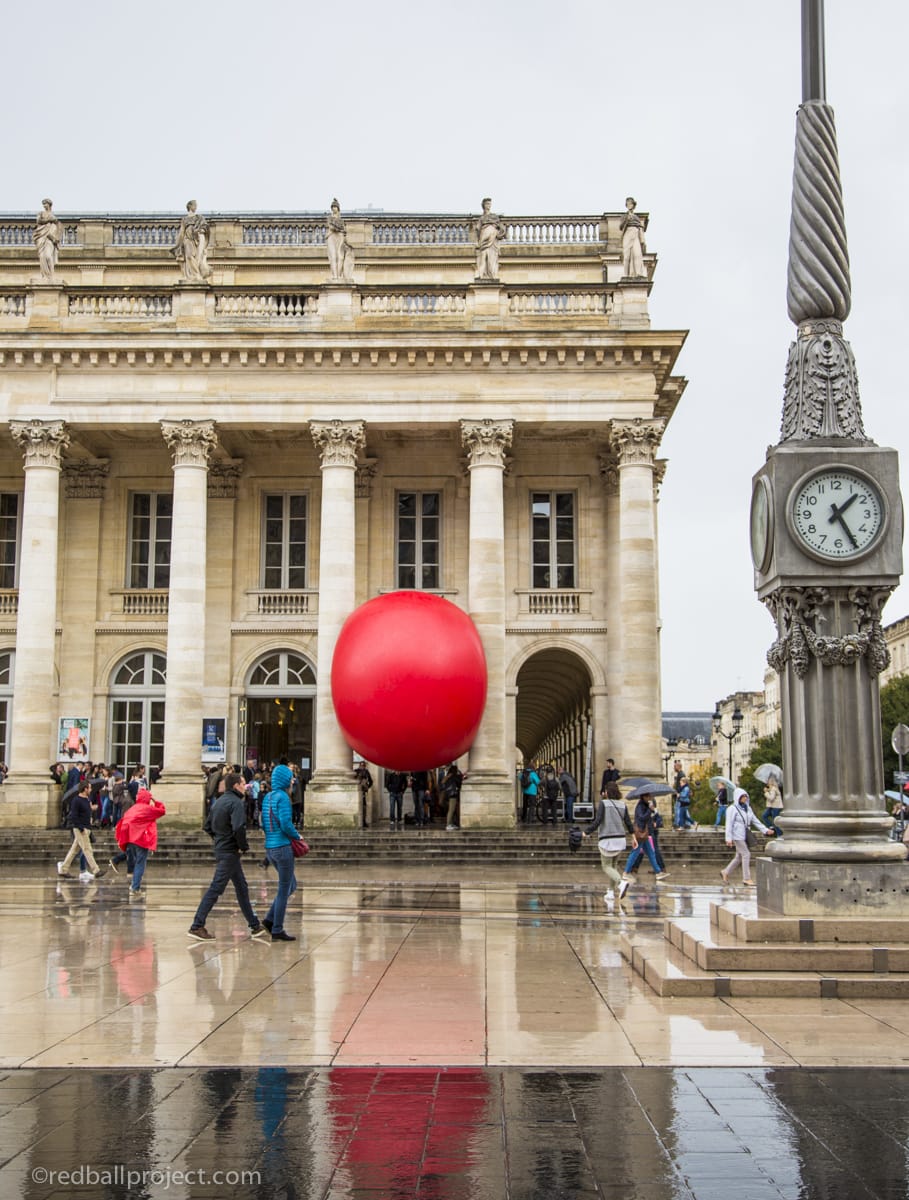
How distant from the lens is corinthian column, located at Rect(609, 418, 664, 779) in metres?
31.9

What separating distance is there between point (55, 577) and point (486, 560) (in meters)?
11.3

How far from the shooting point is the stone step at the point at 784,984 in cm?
955

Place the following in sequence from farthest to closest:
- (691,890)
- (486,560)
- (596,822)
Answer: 1. (486,560)
2. (691,890)
3. (596,822)

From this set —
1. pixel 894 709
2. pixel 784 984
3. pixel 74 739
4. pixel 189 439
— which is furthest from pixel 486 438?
pixel 894 709

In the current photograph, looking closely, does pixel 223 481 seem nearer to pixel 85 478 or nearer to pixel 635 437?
pixel 85 478

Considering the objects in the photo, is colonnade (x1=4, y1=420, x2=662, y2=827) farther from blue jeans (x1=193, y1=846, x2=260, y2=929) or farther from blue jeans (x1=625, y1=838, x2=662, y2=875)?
blue jeans (x1=193, y1=846, x2=260, y2=929)

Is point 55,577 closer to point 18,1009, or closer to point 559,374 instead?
point 559,374

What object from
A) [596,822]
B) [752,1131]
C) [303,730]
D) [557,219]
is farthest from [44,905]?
[557,219]

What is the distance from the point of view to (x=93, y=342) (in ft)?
108

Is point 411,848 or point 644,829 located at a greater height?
point 644,829

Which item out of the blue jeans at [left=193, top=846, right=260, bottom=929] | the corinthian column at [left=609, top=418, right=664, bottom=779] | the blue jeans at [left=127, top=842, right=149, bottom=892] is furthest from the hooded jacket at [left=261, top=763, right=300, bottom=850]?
the corinthian column at [left=609, top=418, right=664, bottom=779]

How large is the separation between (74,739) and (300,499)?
923cm

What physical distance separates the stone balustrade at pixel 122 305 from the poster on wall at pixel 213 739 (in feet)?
35.6

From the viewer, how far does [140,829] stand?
18859 millimetres
